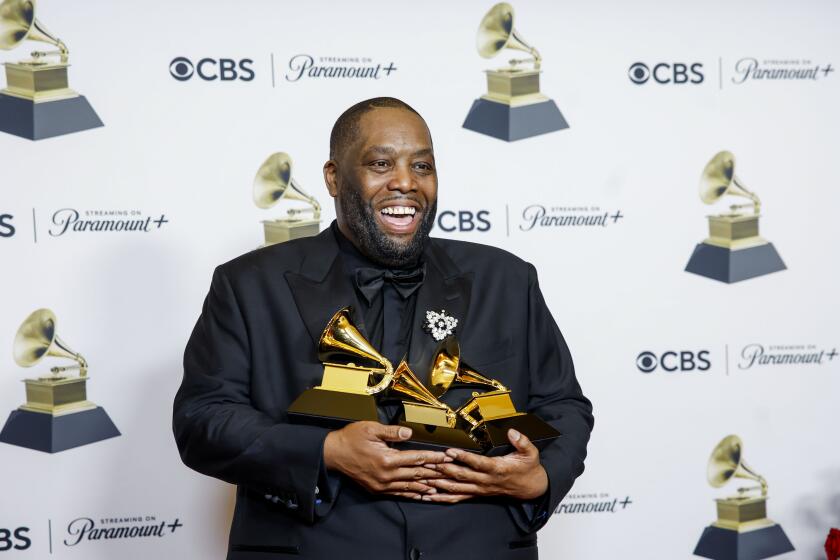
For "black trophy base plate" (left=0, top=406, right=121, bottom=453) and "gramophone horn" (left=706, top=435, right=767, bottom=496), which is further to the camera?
"gramophone horn" (left=706, top=435, right=767, bottom=496)

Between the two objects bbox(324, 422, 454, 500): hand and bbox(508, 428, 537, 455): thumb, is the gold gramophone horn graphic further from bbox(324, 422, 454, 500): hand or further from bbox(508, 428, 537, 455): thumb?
bbox(508, 428, 537, 455): thumb

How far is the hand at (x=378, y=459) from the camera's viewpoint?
2.16m

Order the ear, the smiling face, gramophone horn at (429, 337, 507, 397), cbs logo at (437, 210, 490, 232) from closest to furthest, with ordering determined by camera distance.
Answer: gramophone horn at (429, 337, 507, 397)
the smiling face
the ear
cbs logo at (437, 210, 490, 232)

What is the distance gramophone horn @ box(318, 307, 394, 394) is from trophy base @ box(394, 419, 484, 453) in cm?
17

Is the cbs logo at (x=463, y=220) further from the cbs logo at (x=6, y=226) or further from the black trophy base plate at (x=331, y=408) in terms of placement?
the black trophy base plate at (x=331, y=408)

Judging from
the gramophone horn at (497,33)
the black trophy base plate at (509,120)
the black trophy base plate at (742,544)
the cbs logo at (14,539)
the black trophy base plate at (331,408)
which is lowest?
the black trophy base plate at (742,544)

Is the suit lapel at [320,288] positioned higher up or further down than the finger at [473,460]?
higher up

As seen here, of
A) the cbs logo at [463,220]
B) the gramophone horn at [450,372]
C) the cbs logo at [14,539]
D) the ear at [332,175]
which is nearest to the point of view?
the gramophone horn at [450,372]

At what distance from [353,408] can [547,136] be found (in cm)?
200

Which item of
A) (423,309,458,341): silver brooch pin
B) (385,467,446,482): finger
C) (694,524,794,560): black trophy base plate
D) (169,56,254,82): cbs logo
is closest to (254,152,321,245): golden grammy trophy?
(169,56,254,82): cbs logo

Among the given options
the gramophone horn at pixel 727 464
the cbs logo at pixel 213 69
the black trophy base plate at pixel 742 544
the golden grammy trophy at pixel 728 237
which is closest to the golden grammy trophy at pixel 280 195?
A: the cbs logo at pixel 213 69

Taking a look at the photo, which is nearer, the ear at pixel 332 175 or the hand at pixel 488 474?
the hand at pixel 488 474

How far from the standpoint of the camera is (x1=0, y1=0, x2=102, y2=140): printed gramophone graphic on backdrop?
11.7 ft

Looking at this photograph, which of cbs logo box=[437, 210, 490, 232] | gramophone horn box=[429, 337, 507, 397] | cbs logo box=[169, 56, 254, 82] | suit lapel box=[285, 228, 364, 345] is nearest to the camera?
gramophone horn box=[429, 337, 507, 397]
